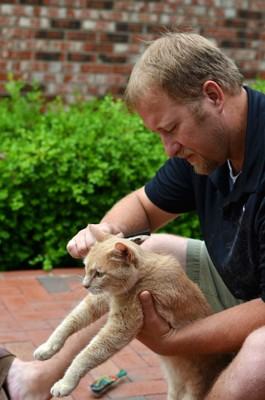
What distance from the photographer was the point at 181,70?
2.86 meters

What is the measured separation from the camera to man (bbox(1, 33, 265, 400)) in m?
2.80

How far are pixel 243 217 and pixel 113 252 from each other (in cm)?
52

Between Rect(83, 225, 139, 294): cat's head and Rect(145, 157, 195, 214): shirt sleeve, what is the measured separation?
611mm

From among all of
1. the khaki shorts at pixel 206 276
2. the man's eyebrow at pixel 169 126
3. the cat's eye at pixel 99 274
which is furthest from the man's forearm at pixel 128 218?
the man's eyebrow at pixel 169 126

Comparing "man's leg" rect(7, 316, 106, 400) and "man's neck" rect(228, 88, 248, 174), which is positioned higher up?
"man's neck" rect(228, 88, 248, 174)

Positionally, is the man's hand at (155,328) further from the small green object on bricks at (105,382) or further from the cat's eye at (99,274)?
the small green object on bricks at (105,382)

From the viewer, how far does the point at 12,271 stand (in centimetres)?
546

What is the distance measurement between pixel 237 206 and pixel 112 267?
565 millimetres

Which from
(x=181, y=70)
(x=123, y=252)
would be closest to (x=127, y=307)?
(x=123, y=252)

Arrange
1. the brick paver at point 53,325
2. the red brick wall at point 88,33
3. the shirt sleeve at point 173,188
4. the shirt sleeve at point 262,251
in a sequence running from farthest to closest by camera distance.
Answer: the red brick wall at point 88,33 < the brick paver at point 53,325 < the shirt sleeve at point 173,188 < the shirt sleeve at point 262,251

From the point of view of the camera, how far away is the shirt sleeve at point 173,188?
3434 mm

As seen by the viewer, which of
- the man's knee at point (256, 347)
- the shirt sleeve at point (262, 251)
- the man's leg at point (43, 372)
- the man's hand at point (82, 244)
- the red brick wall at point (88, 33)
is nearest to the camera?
the man's knee at point (256, 347)

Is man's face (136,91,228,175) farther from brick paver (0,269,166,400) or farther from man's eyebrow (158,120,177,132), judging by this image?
brick paver (0,269,166,400)

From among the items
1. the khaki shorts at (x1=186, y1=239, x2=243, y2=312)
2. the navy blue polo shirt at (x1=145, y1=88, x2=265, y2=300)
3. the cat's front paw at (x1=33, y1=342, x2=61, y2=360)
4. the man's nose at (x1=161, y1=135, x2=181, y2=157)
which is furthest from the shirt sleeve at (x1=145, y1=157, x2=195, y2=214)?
the cat's front paw at (x1=33, y1=342, x2=61, y2=360)
